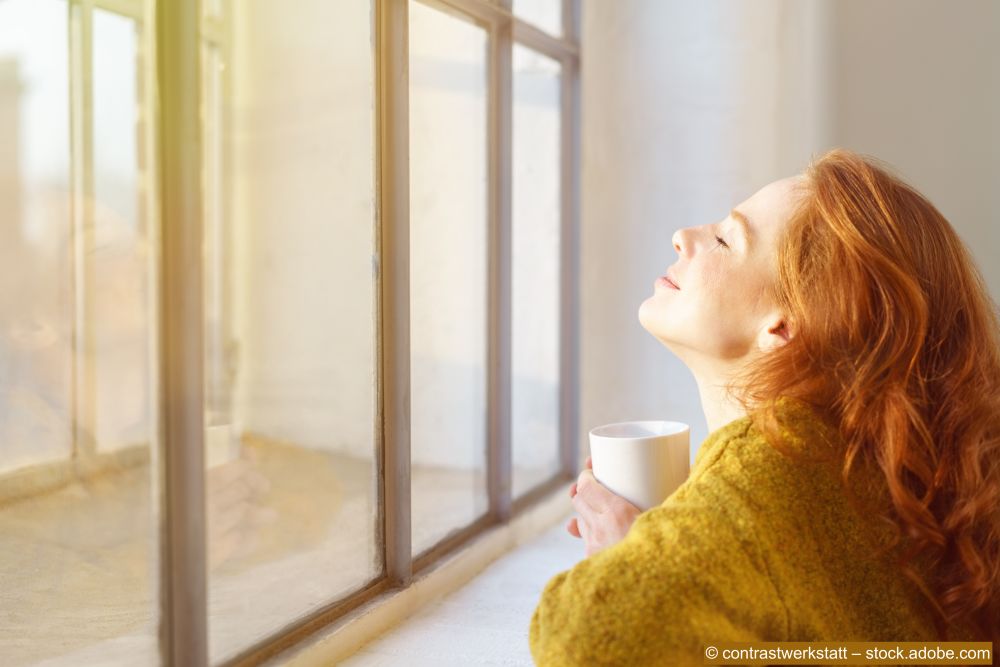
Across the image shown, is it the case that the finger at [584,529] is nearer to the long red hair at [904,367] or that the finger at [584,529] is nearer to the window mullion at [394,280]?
the long red hair at [904,367]

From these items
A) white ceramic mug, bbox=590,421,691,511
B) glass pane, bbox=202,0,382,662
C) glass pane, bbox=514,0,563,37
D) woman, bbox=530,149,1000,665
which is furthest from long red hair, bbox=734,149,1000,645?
glass pane, bbox=514,0,563,37

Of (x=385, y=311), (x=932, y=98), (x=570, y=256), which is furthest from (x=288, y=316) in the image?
(x=932, y=98)

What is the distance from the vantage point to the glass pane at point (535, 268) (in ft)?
7.89

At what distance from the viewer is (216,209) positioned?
4406mm

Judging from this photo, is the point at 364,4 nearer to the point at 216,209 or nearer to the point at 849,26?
the point at 849,26

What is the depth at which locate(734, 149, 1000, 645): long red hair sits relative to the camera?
1.04m

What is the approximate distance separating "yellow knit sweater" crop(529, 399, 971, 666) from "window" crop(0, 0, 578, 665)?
57 centimetres

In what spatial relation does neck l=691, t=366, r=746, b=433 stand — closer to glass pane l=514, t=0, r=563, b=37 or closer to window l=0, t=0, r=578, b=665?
window l=0, t=0, r=578, b=665

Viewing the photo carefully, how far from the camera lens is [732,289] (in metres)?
1.22

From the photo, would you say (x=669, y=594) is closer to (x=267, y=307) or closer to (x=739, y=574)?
(x=739, y=574)

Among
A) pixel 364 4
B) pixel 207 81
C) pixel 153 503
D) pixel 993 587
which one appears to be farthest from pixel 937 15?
pixel 207 81

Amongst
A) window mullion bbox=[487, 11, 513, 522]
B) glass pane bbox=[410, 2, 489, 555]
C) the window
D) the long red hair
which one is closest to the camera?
the long red hair

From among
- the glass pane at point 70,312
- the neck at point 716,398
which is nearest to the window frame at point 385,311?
the glass pane at point 70,312

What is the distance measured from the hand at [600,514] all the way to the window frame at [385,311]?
18.7 inches
